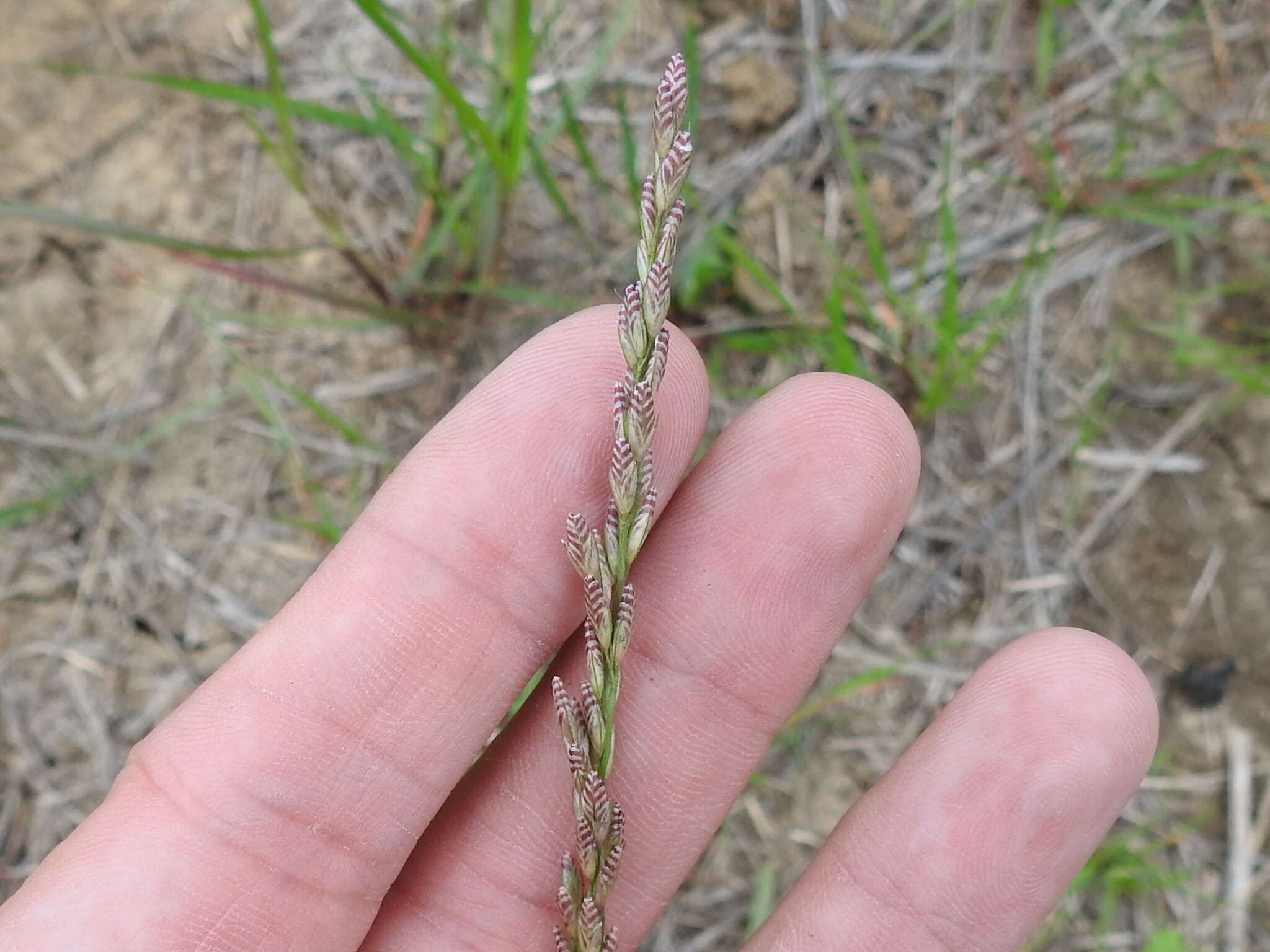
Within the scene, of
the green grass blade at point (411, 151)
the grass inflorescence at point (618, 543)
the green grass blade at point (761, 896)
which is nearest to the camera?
the grass inflorescence at point (618, 543)

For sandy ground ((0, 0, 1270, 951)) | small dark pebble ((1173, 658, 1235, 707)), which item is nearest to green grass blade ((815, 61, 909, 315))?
sandy ground ((0, 0, 1270, 951))

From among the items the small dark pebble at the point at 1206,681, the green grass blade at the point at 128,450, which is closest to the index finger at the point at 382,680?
the green grass blade at the point at 128,450

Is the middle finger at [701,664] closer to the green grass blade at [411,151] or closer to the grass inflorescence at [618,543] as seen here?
the grass inflorescence at [618,543]

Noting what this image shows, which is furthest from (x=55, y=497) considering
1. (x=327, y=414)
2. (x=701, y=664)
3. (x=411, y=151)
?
(x=701, y=664)

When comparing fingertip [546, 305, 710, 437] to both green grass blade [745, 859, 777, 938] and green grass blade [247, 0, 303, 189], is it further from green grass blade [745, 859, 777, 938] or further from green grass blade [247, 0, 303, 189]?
green grass blade [745, 859, 777, 938]

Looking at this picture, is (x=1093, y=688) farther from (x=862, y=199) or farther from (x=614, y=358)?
(x=862, y=199)

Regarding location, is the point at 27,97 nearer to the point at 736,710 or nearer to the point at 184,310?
the point at 184,310

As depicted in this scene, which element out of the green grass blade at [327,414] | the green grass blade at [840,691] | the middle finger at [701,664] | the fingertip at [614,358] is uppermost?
the fingertip at [614,358]

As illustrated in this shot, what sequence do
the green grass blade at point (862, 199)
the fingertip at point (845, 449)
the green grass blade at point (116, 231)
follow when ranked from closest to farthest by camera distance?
the fingertip at point (845, 449) < the green grass blade at point (116, 231) < the green grass blade at point (862, 199)
